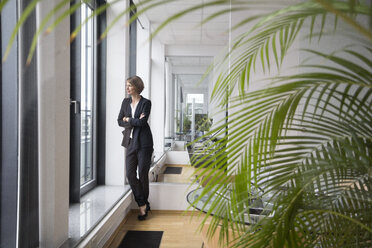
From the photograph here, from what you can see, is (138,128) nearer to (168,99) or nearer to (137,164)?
(137,164)

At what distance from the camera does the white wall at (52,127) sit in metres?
1.82

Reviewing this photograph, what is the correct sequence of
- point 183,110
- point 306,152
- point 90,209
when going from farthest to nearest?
1. point 183,110
2. point 90,209
3. point 306,152

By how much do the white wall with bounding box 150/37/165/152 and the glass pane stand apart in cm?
150

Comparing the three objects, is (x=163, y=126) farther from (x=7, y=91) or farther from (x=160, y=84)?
(x=7, y=91)

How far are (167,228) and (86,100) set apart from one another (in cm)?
166

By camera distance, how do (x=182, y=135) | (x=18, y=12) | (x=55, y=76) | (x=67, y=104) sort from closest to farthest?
(x=18, y=12) → (x=55, y=76) → (x=67, y=104) → (x=182, y=135)

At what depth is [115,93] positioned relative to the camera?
369 cm

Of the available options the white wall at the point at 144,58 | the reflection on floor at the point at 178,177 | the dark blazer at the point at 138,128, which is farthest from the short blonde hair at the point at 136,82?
the white wall at the point at 144,58

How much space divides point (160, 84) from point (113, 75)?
160 centimetres

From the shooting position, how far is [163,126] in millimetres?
5133

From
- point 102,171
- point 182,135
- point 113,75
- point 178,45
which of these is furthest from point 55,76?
point 178,45

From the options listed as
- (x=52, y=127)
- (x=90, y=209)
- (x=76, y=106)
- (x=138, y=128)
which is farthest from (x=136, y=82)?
(x=52, y=127)

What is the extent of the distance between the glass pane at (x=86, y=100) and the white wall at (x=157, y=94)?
1.50 meters

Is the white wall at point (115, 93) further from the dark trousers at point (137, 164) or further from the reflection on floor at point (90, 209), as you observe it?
the dark trousers at point (137, 164)
